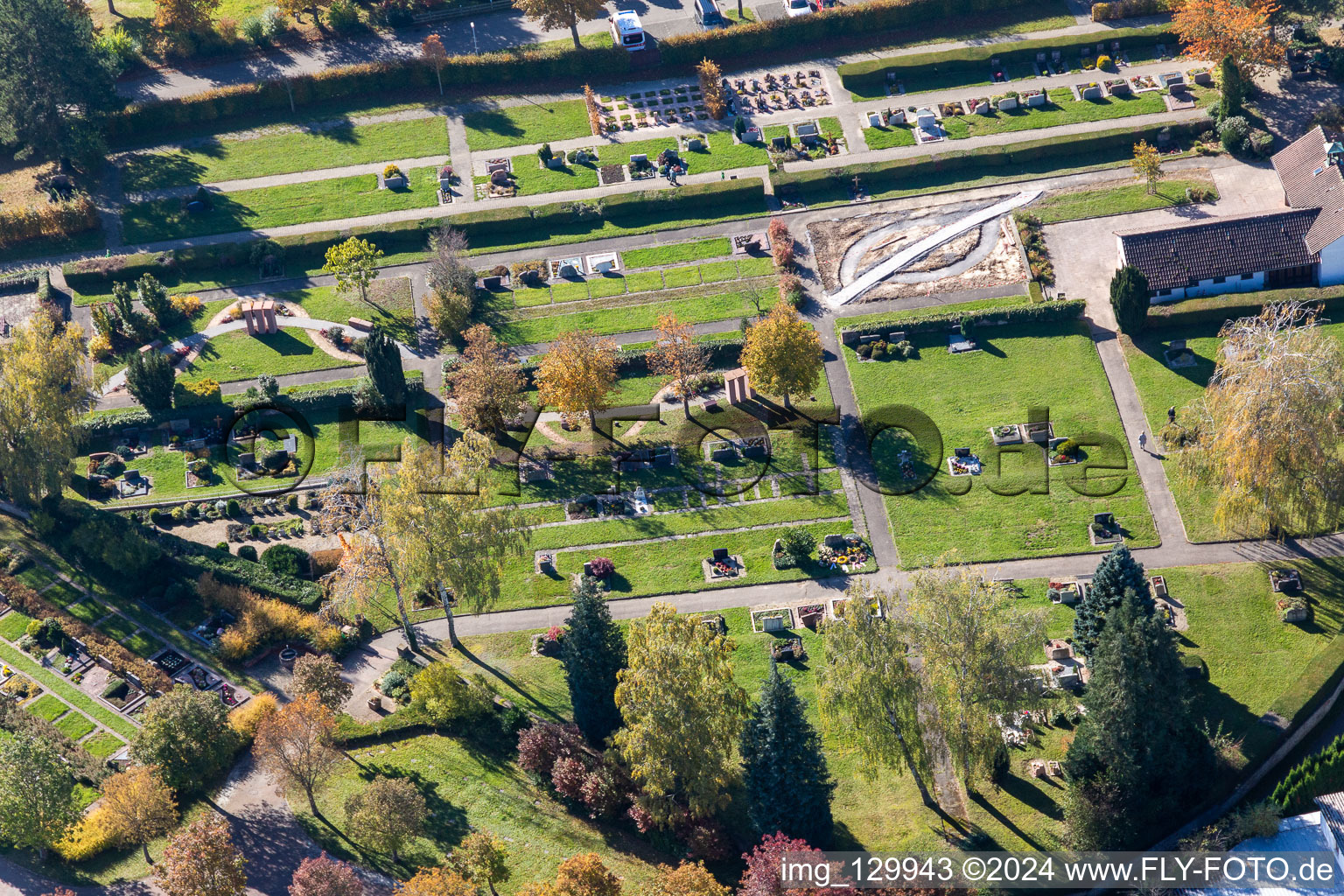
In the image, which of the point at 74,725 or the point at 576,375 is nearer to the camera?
the point at 74,725

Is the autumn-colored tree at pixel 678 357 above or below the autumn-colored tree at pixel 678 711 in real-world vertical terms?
above

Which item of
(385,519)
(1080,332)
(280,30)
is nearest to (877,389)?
(1080,332)

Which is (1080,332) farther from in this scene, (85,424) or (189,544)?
(85,424)

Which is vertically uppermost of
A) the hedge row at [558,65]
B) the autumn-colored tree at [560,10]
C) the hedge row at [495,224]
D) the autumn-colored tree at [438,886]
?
the autumn-colored tree at [560,10]

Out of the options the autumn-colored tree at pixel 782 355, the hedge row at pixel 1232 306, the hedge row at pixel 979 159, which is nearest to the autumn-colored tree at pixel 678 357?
the autumn-colored tree at pixel 782 355

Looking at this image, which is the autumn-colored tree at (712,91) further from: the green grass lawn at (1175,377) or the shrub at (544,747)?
the shrub at (544,747)

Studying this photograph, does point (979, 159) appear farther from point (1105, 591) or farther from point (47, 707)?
point (47, 707)

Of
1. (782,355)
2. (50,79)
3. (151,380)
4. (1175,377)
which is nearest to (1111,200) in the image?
(1175,377)
